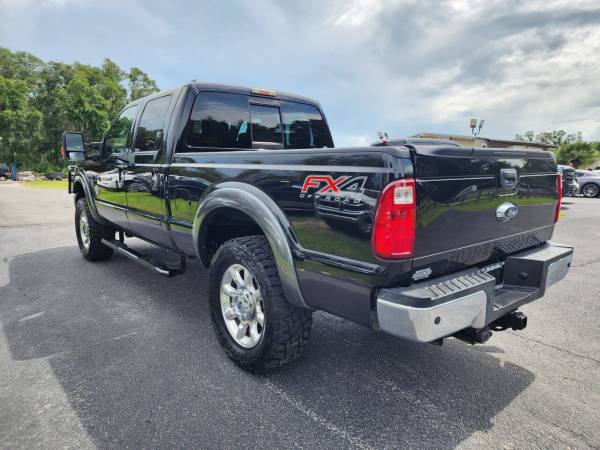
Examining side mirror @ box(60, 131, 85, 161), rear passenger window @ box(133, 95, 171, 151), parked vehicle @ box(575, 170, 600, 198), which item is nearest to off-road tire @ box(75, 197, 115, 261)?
side mirror @ box(60, 131, 85, 161)

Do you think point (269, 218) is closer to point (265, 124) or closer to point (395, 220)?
point (395, 220)

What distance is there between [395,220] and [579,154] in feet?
151

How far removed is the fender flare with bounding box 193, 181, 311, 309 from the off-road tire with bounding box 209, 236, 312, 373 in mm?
88

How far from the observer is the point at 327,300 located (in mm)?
2166

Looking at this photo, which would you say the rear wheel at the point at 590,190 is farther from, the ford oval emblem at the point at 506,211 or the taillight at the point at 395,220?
the taillight at the point at 395,220

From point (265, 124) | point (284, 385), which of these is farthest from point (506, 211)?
point (265, 124)

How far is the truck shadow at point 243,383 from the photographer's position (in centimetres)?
212

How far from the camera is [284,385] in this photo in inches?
101

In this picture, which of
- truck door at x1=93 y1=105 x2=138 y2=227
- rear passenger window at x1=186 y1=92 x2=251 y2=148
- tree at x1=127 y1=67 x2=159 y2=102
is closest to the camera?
rear passenger window at x1=186 y1=92 x2=251 y2=148

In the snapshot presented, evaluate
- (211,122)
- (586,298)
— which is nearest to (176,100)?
(211,122)

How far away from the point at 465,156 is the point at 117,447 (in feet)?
7.53

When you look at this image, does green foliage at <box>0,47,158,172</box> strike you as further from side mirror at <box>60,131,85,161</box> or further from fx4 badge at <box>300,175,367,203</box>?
fx4 badge at <box>300,175,367,203</box>

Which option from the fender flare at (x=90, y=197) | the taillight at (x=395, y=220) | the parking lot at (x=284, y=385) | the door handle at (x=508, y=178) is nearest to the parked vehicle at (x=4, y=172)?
the fender flare at (x=90, y=197)

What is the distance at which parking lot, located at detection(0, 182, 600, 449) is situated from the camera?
2098 millimetres
